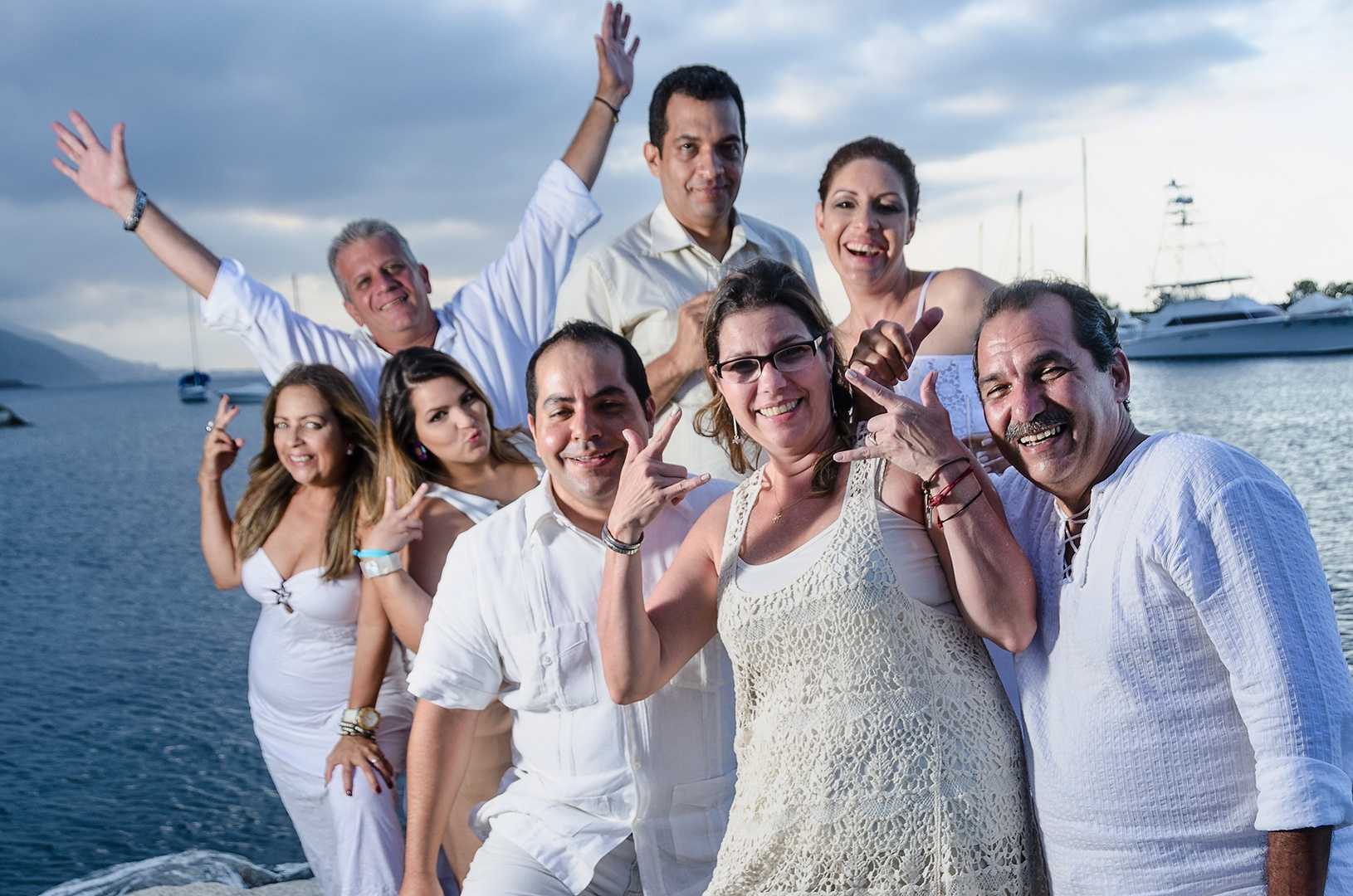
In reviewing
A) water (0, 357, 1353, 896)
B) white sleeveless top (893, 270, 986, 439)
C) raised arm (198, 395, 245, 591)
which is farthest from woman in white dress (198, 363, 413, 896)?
water (0, 357, 1353, 896)

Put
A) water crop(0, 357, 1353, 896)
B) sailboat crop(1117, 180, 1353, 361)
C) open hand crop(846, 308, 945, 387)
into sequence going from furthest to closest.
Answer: sailboat crop(1117, 180, 1353, 361)
water crop(0, 357, 1353, 896)
open hand crop(846, 308, 945, 387)

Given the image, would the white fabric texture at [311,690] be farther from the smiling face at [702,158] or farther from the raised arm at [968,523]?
the raised arm at [968,523]

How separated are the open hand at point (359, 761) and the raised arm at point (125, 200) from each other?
2.17 m

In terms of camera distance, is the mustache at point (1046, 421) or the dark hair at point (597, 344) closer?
the mustache at point (1046, 421)

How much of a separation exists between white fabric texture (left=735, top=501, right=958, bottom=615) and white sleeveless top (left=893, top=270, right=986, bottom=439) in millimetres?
1187

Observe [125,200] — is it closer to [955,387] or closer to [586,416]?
[586,416]

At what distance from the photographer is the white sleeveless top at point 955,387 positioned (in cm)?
337

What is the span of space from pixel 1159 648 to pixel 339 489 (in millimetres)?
3258

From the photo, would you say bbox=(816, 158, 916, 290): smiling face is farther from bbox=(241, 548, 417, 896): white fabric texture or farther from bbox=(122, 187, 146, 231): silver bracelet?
bbox=(122, 187, 146, 231): silver bracelet

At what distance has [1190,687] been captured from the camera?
76.5 inches

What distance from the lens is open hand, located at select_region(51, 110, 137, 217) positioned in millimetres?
4516

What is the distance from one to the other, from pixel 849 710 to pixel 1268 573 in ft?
2.81

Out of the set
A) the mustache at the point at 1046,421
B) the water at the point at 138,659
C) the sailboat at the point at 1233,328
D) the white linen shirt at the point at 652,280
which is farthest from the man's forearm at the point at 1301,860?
the sailboat at the point at 1233,328

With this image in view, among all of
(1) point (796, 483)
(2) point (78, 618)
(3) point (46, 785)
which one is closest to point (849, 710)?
(1) point (796, 483)
